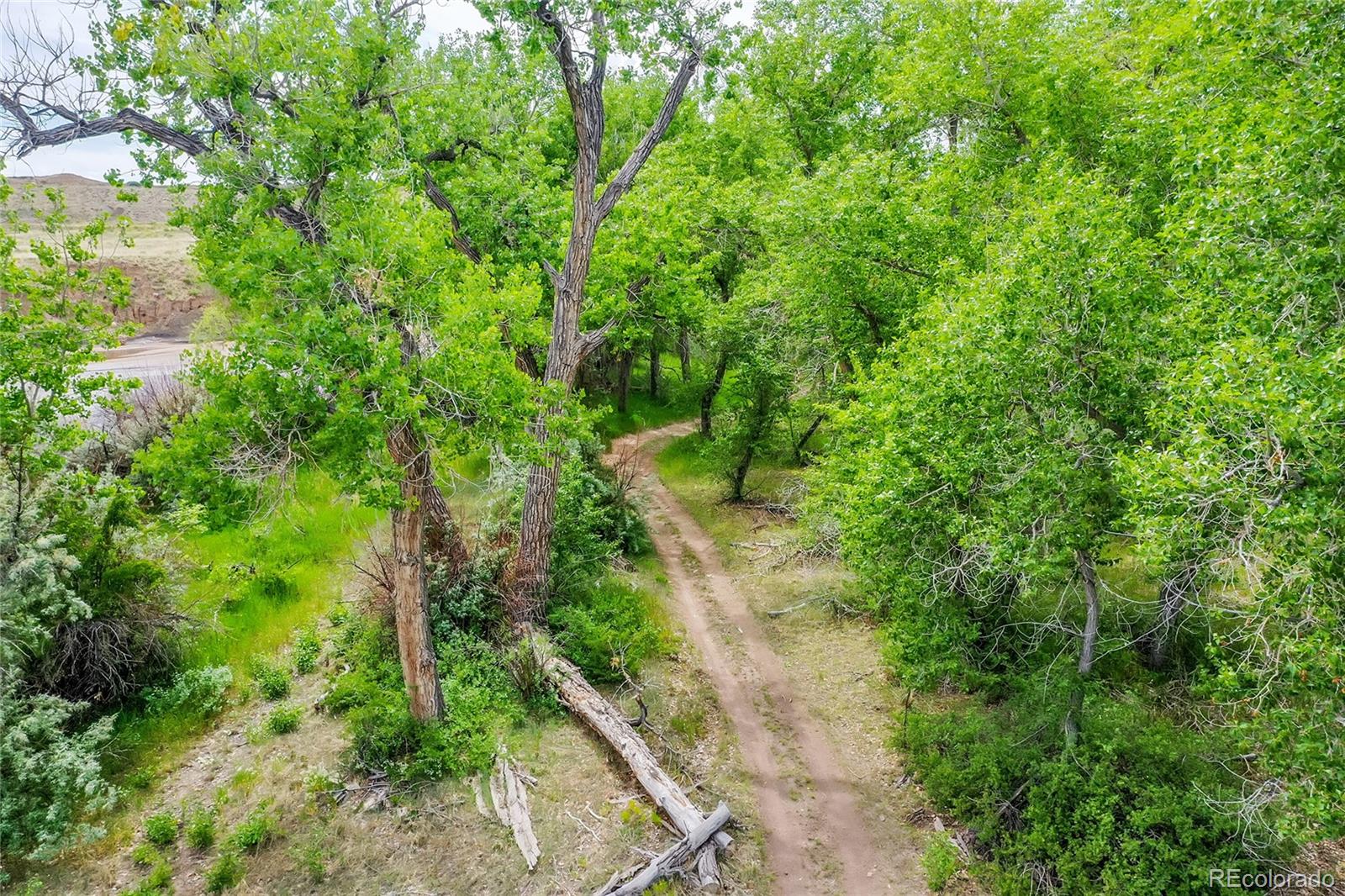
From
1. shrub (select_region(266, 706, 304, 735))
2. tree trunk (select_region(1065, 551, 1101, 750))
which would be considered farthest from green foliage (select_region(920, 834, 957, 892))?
shrub (select_region(266, 706, 304, 735))

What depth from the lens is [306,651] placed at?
11398 millimetres

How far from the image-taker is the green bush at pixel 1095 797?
7.24 m

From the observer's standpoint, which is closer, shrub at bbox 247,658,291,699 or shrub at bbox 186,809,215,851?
shrub at bbox 186,809,215,851

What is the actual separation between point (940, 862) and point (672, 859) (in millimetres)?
3235

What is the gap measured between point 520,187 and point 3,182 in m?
8.37

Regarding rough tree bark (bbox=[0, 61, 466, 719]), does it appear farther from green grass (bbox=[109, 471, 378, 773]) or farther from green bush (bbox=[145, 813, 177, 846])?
green bush (bbox=[145, 813, 177, 846])

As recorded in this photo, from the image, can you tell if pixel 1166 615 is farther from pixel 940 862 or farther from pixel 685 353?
pixel 685 353

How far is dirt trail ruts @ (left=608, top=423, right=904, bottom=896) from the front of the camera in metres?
8.52

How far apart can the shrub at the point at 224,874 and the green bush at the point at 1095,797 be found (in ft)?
Answer: 28.2

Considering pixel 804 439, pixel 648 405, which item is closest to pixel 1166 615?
pixel 804 439

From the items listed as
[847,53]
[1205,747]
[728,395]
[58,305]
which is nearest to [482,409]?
[58,305]

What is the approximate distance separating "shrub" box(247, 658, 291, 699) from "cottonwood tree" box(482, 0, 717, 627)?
11.8 feet

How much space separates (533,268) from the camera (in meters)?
12.4

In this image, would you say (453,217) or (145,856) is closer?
(145,856)
